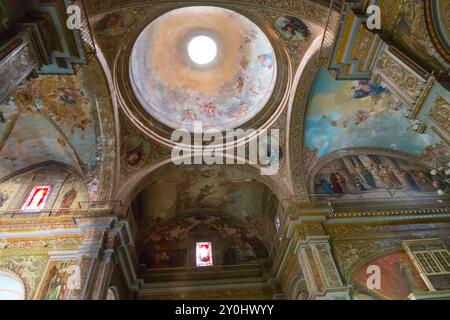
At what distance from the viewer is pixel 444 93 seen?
15.3 ft

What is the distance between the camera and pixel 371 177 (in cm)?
1197

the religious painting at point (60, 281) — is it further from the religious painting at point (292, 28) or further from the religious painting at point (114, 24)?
the religious painting at point (292, 28)

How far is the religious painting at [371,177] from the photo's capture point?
11.4m

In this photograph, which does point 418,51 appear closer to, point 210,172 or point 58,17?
point 58,17

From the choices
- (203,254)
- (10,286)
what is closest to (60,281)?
(10,286)

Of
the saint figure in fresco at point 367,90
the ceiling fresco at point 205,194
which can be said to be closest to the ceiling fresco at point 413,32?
the saint figure in fresco at point 367,90

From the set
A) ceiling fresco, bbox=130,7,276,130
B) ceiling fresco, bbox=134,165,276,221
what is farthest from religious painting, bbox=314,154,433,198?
ceiling fresco, bbox=130,7,276,130

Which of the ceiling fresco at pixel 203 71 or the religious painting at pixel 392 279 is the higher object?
the ceiling fresco at pixel 203 71

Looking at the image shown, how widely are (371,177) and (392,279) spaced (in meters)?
4.25

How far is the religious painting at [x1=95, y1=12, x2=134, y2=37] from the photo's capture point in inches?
362

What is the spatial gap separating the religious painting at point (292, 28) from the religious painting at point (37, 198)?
34.3 feet

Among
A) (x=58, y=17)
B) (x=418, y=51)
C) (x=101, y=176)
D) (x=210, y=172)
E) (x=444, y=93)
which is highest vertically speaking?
(x=210, y=172)

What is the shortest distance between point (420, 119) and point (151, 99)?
10.3m
